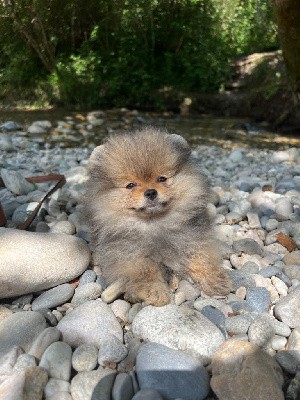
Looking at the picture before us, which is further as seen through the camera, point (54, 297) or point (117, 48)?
point (117, 48)

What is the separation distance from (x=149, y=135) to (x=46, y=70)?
397 inches

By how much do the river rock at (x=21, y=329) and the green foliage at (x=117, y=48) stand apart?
29.2ft

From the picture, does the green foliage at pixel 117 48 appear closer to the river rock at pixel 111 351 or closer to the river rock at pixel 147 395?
the river rock at pixel 111 351

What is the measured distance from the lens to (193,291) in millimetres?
2570

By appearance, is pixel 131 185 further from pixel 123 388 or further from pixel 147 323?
pixel 123 388

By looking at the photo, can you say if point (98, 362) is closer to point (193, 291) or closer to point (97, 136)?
point (193, 291)

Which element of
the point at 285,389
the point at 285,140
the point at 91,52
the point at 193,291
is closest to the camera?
the point at 285,389

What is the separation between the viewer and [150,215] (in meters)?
2.54

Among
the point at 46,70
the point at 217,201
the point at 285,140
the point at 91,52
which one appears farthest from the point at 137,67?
the point at 217,201

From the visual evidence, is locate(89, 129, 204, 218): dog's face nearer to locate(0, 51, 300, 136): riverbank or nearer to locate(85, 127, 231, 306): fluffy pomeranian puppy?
locate(85, 127, 231, 306): fluffy pomeranian puppy

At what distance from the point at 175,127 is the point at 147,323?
695 cm

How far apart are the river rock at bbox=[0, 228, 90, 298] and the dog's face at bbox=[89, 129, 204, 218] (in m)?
0.36

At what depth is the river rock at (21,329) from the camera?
2.09m

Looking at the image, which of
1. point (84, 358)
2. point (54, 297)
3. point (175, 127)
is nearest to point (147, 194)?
point (54, 297)
